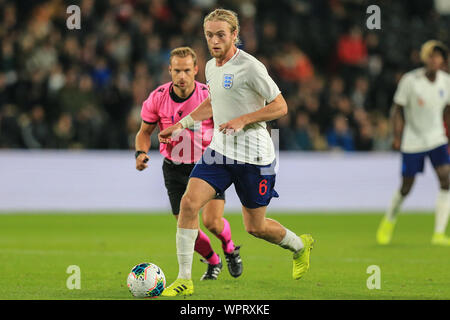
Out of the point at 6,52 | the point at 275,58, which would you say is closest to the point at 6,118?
the point at 6,52

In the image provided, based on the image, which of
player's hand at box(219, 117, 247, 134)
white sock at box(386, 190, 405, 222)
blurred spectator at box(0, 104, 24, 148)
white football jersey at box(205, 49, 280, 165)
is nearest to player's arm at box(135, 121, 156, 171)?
white football jersey at box(205, 49, 280, 165)

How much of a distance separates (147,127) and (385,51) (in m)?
13.6

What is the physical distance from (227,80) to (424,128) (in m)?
5.56

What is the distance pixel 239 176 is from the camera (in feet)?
24.2

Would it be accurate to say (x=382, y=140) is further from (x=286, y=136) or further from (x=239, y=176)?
(x=239, y=176)

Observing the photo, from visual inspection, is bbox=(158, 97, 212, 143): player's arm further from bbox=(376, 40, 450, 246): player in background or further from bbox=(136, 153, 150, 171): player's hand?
bbox=(376, 40, 450, 246): player in background

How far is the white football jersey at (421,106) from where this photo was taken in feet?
39.5

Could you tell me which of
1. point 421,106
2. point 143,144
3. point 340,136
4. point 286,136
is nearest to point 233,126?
point 143,144

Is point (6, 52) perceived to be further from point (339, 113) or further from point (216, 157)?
point (216, 157)

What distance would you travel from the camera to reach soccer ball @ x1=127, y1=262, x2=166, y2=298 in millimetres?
7129

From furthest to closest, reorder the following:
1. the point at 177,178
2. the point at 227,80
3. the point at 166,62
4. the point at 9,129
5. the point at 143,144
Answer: the point at 166,62 < the point at 9,129 < the point at 177,178 < the point at 143,144 < the point at 227,80

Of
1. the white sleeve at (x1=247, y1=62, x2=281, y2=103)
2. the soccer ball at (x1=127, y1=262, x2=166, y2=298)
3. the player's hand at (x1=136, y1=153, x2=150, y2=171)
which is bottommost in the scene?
the soccer ball at (x1=127, y1=262, x2=166, y2=298)

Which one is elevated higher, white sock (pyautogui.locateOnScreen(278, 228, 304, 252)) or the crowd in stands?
the crowd in stands

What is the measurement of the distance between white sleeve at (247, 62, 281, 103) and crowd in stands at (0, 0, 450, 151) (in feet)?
33.3
